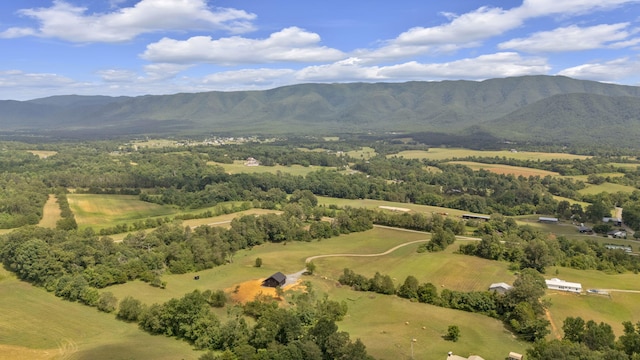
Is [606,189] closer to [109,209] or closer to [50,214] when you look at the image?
[109,209]

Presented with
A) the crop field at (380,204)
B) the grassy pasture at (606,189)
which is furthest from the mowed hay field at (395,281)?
the grassy pasture at (606,189)

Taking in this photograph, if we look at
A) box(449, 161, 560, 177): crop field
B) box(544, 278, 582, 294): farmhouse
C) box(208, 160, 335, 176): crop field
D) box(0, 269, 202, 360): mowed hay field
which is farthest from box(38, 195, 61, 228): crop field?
box(449, 161, 560, 177): crop field

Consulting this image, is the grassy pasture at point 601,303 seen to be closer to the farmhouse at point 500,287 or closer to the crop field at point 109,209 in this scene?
the farmhouse at point 500,287

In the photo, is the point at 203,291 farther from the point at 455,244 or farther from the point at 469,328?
the point at 455,244

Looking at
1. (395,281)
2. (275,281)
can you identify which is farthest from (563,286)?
(275,281)

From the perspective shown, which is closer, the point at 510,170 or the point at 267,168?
the point at 510,170

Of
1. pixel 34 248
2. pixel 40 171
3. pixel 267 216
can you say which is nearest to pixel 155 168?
pixel 40 171
